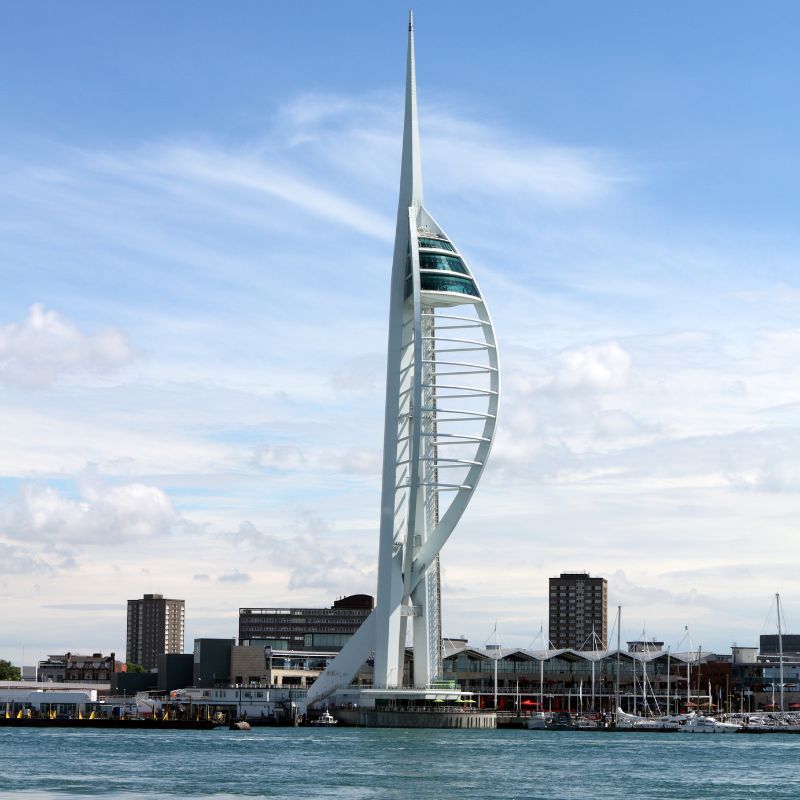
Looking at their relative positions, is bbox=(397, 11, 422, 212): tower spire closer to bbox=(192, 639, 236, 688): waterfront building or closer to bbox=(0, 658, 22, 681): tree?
bbox=(192, 639, 236, 688): waterfront building

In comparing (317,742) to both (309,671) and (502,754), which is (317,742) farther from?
(309,671)

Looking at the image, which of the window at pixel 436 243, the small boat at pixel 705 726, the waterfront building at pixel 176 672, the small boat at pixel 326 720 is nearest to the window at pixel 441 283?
the window at pixel 436 243

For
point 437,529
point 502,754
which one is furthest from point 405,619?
point 502,754

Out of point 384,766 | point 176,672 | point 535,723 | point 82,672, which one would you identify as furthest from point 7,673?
point 384,766

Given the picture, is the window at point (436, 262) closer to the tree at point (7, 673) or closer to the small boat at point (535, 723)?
the small boat at point (535, 723)

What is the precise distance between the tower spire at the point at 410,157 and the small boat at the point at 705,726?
4927cm

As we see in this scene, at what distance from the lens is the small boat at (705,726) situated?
13012cm

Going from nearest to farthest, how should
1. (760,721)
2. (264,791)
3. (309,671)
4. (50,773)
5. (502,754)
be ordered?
(264,791)
(50,773)
(502,754)
(760,721)
(309,671)

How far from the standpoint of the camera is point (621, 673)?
158750 mm

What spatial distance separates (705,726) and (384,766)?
65139 millimetres

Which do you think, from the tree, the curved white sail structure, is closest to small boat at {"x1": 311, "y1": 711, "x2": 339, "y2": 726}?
the curved white sail structure

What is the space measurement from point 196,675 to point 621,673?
43.9m

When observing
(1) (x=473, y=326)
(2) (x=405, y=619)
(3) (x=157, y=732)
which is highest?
(1) (x=473, y=326)

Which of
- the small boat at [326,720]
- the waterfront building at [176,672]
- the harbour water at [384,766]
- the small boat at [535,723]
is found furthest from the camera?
the waterfront building at [176,672]
